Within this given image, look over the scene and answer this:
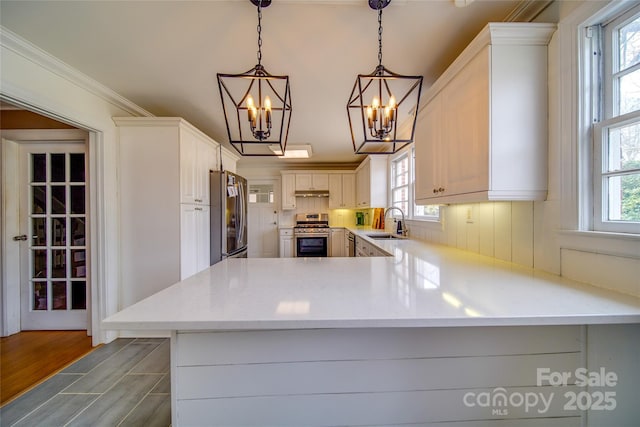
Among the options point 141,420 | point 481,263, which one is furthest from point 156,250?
point 481,263

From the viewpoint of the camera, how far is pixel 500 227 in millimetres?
1678

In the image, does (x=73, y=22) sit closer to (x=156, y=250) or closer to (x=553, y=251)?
(x=156, y=250)

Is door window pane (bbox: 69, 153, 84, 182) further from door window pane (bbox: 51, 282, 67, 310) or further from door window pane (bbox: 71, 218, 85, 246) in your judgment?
door window pane (bbox: 51, 282, 67, 310)

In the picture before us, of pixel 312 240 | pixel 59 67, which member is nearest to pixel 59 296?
pixel 59 67

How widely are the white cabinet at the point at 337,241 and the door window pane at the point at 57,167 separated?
4202 millimetres

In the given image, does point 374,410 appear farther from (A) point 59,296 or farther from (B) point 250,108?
(A) point 59,296

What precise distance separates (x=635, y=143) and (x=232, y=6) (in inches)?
79.0

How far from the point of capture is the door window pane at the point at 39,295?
270 cm

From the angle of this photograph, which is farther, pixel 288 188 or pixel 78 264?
pixel 288 188

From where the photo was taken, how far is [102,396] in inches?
68.6

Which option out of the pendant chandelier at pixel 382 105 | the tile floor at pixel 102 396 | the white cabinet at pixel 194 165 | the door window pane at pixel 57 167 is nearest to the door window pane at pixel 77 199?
the door window pane at pixel 57 167

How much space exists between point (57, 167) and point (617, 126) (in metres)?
4.40

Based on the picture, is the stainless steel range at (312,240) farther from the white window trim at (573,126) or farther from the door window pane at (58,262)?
the white window trim at (573,126)

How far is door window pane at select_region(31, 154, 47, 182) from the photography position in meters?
2.68
